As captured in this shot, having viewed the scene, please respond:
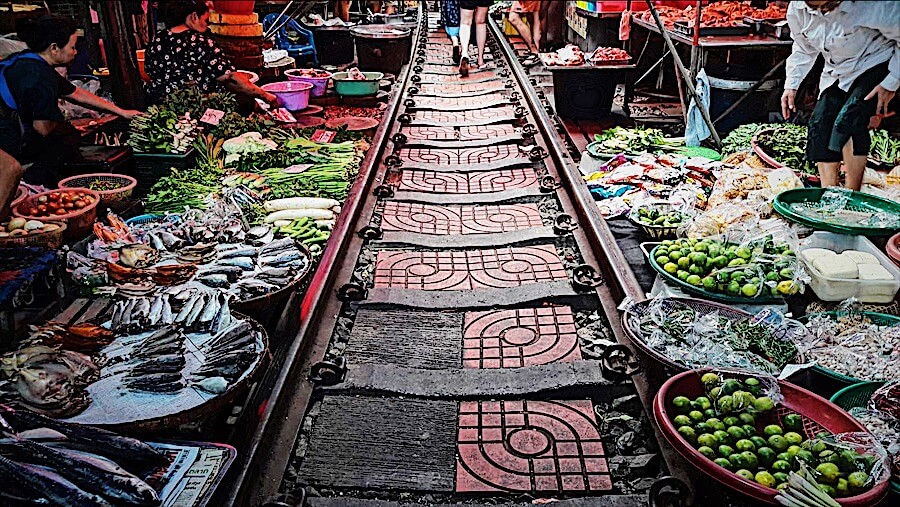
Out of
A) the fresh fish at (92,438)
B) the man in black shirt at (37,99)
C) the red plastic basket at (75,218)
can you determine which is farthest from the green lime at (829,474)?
the man in black shirt at (37,99)

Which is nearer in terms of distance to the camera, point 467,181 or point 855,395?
point 855,395

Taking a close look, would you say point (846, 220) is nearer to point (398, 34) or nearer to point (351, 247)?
point (351, 247)

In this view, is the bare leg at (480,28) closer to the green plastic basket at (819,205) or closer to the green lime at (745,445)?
the green plastic basket at (819,205)

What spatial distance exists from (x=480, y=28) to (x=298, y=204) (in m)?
7.78

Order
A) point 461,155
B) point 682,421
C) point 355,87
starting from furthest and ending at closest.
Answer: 1. point 355,87
2. point 461,155
3. point 682,421

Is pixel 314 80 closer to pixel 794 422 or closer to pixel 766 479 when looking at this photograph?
pixel 794 422

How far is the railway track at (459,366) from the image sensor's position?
8.96ft

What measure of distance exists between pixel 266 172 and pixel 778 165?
14.6 feet

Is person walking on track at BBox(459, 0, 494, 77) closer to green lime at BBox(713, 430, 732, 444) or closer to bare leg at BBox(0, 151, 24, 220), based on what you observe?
bare leg at BBox(0, 151, 24, 220)

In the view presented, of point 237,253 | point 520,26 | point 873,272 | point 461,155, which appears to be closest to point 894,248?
point 873,272

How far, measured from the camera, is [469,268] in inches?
183

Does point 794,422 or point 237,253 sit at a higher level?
point 237,253

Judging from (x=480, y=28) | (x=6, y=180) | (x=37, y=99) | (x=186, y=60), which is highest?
(x=480, y=28)

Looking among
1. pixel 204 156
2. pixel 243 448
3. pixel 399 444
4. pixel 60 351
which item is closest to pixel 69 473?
pixel 243 448
